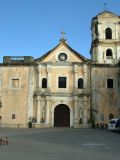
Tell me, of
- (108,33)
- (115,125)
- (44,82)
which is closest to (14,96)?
(44,82)

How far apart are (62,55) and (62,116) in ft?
26.4

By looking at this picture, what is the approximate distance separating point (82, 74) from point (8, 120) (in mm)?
11113

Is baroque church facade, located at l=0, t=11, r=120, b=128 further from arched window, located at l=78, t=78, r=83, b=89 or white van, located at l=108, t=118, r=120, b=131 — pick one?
white van, located at l=108, t=118, r=120, b=131

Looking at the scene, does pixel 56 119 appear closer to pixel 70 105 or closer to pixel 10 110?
pixel 70 105

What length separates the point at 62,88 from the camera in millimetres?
42812

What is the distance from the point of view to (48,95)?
41625 millimetres

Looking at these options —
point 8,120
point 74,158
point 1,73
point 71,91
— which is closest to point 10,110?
point 8,120

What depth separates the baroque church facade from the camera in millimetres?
41750

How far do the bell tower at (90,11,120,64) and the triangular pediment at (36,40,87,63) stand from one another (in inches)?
109

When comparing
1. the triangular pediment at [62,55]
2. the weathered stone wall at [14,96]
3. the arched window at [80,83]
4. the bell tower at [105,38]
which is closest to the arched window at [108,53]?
the bell tower at [105,38]

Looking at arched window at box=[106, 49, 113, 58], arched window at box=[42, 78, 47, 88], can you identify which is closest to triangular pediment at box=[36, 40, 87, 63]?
arched window at box=[42, 78, 47, 88]

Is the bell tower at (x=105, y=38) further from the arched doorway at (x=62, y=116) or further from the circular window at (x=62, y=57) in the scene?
the arched doorway at (x=62, y=116)

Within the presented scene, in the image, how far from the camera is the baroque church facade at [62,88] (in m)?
41.8

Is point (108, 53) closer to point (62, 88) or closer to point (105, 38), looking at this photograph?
point (105, 38)
